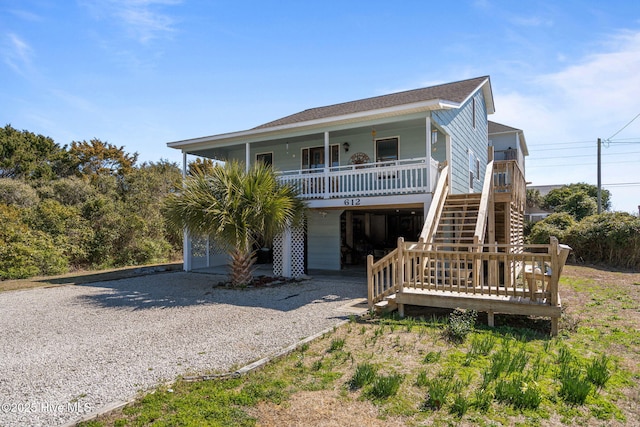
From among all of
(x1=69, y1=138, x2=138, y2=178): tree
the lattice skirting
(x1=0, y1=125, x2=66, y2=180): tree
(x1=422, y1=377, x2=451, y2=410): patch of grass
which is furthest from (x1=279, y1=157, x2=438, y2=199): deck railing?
(x1=69, y1=138, x2=138, y2=178): tree

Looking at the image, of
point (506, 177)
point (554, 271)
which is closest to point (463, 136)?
point (506, 177)

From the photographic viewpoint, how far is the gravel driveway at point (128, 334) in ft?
13.2

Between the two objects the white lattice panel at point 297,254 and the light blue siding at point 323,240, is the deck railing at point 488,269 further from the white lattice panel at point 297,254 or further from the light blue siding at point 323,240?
the light blue siding at point 323,240

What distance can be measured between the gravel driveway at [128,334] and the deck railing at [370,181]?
2831 millimetres

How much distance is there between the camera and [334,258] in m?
14.8

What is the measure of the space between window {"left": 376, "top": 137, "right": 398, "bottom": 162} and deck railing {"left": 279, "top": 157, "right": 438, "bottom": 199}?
191 centimetres

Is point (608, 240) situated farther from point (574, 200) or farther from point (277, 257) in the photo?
point (574, 200)

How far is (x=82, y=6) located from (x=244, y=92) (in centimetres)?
606

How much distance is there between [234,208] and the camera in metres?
10.0

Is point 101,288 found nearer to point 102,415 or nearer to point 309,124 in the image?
point 309,124

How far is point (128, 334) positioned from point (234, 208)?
14.5 feet

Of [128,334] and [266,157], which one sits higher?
[266,157]

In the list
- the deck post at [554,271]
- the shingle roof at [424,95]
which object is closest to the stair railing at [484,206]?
the deck post at [554,271]

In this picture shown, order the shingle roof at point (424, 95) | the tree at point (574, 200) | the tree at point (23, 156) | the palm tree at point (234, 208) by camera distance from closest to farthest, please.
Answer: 1. the palm tree at point (234, 208)
2. the shingle roof at point (424, 95)
3. the tree at point (23, 156)
4. the tree at point (574, 200)
